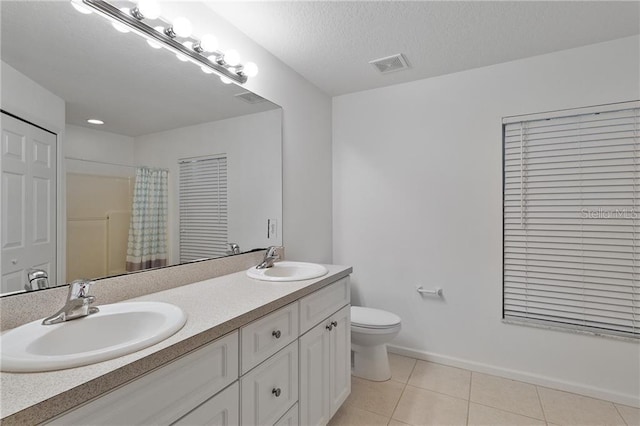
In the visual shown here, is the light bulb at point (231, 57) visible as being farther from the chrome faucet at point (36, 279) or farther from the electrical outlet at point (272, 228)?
the chrome faucet at point (36, 279)

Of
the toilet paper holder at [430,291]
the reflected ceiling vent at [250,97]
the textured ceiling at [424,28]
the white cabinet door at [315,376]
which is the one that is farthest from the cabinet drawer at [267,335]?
the textured ceiling at [424,28]

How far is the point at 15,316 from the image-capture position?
3.16 ft

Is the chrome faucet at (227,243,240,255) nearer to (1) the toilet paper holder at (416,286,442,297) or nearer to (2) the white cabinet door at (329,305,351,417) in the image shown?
(2) the white cabinet door at (329,305,351,417)

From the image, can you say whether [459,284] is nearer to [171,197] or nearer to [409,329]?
[409,329]

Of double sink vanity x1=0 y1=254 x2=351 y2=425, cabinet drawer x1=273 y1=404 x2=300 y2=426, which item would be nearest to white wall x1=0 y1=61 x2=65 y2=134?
double sink vanity x1=0 y1=254 x2=351 y2=425

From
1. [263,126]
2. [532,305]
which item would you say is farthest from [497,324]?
[263,126]

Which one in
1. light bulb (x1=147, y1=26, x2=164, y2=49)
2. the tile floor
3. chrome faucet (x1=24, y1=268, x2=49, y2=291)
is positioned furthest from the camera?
the tile floor

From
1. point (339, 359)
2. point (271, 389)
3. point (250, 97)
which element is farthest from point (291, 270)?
point (250, 97)

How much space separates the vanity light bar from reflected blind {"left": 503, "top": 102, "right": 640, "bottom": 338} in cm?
196

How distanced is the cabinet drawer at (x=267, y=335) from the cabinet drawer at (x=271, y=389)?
0.11 feet

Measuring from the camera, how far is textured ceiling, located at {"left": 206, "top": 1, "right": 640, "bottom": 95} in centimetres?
168

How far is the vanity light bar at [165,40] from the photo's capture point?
1.21 m

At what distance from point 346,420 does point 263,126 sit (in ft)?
6.23

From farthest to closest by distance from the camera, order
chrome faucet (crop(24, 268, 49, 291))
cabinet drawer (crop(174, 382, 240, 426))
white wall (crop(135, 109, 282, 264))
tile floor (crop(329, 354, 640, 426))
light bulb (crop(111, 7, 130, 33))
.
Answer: tile floor (crop(329, 354, 640, 426))
white wall (crop(135, 109, 282, 264))
light bulb (crop(111, 7, 130, 33))
chrome faucet (crop(24, 268, 49, 291))
cabinet drawer (crop(174, 382, 240, 426))
